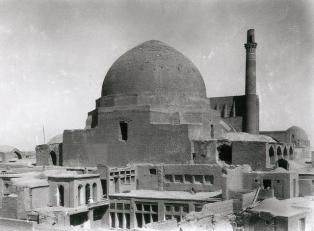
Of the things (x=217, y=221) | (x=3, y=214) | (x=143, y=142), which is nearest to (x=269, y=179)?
(x=217, y=221)

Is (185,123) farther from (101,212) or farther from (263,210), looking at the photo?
(263,210)

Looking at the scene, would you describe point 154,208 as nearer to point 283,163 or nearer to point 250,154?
point 250,154

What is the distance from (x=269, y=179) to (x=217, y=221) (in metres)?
6.89

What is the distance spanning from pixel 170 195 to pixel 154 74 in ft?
30.4

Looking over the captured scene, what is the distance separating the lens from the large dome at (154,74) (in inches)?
1273

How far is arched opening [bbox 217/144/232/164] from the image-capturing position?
2932 cm

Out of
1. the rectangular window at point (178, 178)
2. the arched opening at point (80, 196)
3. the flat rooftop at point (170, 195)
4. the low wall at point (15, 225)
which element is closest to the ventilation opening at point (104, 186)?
the flat rooftop at point (170, 195)

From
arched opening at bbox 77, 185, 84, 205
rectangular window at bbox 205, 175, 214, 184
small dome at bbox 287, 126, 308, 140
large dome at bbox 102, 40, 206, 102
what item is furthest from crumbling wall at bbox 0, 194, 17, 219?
small dome at bbox 287, 126, 308, 140

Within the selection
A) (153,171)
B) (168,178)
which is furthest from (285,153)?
(153,171)

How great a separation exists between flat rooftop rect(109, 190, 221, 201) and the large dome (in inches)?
279

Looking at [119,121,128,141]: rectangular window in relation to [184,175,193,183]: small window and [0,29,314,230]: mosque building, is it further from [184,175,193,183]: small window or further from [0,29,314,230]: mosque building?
[184,175,193,183]: small window

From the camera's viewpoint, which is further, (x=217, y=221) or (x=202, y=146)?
(x=202, y=146)

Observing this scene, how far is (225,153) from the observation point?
1168 inches

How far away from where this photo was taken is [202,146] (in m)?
28.8
